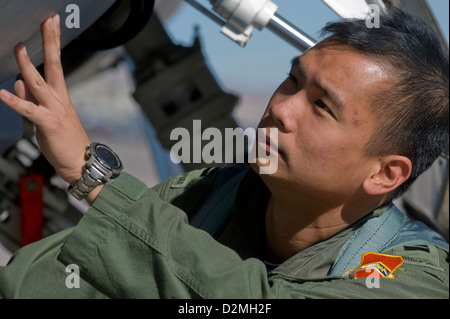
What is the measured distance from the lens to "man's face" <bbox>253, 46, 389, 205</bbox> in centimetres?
98

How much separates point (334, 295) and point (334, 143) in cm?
24

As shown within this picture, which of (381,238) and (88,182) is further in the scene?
(381,238)

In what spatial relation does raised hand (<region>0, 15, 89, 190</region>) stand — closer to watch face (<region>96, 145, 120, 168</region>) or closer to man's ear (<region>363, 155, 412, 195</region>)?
watch face (<region>96, 145, 120, 168</region>)

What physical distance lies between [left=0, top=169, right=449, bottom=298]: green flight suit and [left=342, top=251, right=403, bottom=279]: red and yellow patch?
0.02 metres

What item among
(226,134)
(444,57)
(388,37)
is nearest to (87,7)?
(388,37)

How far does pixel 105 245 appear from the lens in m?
0.80

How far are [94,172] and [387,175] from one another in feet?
1.61

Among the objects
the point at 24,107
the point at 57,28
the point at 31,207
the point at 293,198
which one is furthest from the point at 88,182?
the point at 31,207

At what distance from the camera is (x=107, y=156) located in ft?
2.83

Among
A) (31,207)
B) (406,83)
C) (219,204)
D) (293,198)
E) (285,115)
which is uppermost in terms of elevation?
(406,83)

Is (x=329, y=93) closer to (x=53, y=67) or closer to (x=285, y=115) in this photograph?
(x=285, y=115)

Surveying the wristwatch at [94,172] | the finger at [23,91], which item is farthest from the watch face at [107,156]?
the finger at [23,91]

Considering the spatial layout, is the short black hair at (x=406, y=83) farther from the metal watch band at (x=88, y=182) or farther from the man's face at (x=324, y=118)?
the metal watch band at (x=88, y=182)
